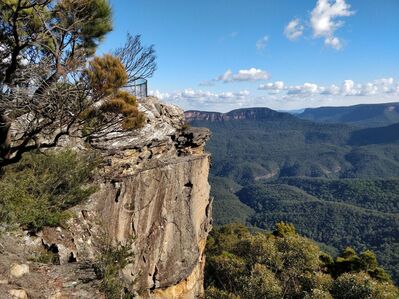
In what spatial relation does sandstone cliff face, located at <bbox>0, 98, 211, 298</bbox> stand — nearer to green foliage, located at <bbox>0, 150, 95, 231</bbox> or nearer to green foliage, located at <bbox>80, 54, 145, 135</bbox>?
green foliage, located at <bbox>0, 150, 95, 231</bbox>

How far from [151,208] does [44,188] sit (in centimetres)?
496

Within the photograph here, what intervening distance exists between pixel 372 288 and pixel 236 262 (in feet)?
25.0

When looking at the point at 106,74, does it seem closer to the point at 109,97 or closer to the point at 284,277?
the point at 109,97

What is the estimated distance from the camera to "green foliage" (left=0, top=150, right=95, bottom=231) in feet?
35.3

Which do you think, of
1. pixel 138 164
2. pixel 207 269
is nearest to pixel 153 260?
pixel 138 164

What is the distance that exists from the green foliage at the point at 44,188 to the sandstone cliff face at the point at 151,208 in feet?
2.03

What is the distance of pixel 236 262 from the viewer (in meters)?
22.6

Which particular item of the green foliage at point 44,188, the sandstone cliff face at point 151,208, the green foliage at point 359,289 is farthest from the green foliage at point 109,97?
the green foliage at point 359,289

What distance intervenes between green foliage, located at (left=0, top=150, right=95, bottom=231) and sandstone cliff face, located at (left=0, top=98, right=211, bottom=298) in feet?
2.03

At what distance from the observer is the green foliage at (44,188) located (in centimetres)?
1076

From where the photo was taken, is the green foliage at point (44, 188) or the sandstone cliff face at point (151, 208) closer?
the green foliage at point (44, 188)

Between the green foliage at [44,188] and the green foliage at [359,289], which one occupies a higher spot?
the green foliage at [44,188]

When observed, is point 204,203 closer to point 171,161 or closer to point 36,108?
point 171,161

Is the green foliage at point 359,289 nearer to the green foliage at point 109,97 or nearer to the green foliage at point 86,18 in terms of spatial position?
the green foliage at point 109,97
